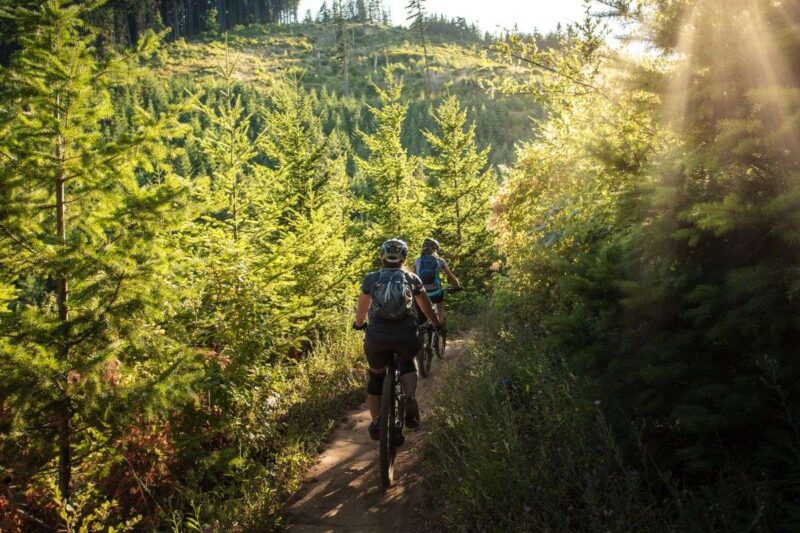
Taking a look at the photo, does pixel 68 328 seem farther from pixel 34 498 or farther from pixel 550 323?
pixel 550 323

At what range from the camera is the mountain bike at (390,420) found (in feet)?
16.5

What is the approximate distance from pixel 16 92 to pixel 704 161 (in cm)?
601

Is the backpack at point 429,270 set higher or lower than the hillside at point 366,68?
lower

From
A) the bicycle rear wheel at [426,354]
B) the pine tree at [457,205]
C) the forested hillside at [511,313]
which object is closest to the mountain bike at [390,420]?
the forested hillside at [511,313]

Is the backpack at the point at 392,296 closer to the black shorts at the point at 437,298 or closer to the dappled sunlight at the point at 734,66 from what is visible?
the dappled sunlight at the point at 734,66

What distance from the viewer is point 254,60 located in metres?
109

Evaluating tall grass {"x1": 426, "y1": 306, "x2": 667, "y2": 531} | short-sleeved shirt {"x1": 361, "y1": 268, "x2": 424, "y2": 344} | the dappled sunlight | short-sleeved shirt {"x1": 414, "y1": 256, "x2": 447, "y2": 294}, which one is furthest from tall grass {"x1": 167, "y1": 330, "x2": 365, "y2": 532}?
the dappled sunlight

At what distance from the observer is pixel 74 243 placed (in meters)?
4.67

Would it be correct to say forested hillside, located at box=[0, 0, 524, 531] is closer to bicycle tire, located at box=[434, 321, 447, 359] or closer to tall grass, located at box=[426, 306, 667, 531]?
tall grass, located at box=[426, 306, 667, 531]

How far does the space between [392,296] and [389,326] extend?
349 mm

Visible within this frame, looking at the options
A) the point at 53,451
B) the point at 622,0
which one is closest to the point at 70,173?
the point at 53,451

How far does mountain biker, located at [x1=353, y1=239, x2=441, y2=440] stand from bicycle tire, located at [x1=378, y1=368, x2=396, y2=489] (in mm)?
158

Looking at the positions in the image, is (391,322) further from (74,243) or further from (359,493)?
(74,243)

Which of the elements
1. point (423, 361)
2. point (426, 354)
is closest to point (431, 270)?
point (426, 354)
